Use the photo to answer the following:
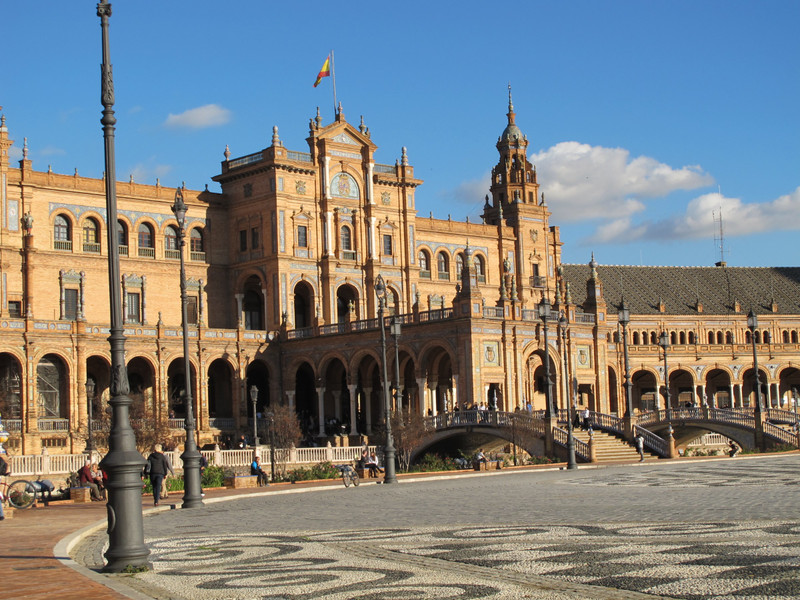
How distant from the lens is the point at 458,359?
201 ft

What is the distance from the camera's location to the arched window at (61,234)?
221 ft

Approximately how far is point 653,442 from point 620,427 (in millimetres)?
2057

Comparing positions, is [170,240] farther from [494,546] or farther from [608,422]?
[494,546]

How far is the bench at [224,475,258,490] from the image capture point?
130 ft

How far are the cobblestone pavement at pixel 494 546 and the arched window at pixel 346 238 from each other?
4685 cm

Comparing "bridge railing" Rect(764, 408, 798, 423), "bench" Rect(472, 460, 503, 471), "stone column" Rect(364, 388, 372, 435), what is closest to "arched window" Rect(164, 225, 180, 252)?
"stone column" Rect(364, 388, 372, 435)

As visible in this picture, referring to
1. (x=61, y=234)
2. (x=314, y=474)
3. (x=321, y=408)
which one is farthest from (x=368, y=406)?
(x=314, y=474)

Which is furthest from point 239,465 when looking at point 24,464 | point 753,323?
point 753,323

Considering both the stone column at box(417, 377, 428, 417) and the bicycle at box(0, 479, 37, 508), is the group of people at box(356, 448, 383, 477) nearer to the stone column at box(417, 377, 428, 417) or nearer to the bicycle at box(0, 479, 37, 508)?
the stone column at box(417, 377, 428, 417)

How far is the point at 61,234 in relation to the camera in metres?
67.9

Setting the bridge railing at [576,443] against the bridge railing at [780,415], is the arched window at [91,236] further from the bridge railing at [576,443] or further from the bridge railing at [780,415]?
the bridge railing at [780,415]

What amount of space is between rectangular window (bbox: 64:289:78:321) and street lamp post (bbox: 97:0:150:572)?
52186mm

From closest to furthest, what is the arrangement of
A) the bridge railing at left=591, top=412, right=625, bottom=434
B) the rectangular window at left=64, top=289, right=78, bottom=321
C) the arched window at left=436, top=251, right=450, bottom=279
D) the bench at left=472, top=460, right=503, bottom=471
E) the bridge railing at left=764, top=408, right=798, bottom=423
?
the bench at left=472, top=460, right=503, bottom=471 < the bridge railing at left=591, top=412, right=625, bottom=434 < the bridge railing at left=764, top=408, right=798, bottom=423 < the rectangular window at left=64, top=289, right=78, bottom=321 < the arched window at left=436, top=251, right=450, bottom=279

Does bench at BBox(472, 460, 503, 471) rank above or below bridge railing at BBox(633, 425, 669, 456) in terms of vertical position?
below
